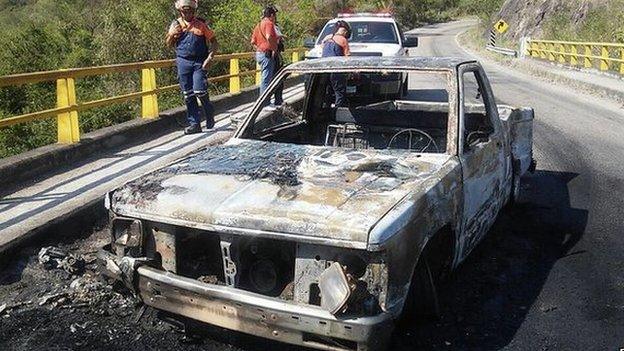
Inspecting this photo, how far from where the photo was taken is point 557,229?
5414 mm

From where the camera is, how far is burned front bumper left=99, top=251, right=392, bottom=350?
283 centimetres

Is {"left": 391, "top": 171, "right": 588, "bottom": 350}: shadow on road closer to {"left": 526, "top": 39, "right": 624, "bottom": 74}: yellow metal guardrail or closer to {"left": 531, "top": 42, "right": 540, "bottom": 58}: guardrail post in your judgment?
{"left": 526, "top": 39, "right": 624, "bottom": 74}: yellow metal guardrail

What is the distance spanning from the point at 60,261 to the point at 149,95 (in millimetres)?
5212

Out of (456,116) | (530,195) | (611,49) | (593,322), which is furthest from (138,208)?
(611,49)

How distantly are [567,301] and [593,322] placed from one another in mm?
307

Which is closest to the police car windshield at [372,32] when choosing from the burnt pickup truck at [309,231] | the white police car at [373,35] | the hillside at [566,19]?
the white police car at [373,35]

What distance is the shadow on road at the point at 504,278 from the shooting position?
3.53 metres

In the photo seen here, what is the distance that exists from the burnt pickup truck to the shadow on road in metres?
0.23

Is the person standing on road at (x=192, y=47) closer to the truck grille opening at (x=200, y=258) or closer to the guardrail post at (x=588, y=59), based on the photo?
the truck grille opening at (x=200, y=258)

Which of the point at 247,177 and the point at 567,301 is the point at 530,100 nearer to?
the point at 567,301

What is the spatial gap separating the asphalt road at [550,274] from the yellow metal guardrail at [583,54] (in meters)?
11.9

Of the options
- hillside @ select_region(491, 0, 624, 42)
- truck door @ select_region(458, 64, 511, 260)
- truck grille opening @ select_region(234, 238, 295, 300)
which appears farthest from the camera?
hillside @ select_region(491, 0, 624, 42)

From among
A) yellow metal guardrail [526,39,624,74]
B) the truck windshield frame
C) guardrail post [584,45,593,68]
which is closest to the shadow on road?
the truck windshield frame

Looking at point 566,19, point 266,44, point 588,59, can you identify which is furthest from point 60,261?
point 566,19
